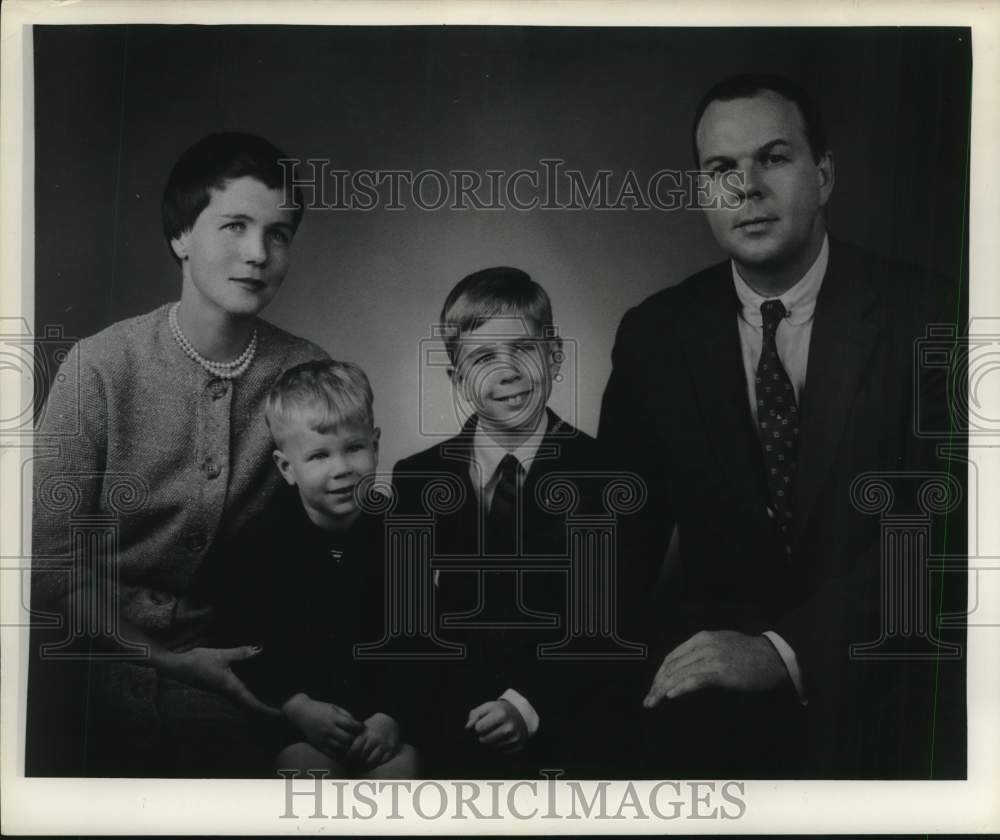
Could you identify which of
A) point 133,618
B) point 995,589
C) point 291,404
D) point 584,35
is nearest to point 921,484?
point 995,589

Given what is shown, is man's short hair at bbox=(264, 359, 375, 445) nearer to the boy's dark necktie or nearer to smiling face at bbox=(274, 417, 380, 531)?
smiling face at bbox=(274, 417, 380, 531)

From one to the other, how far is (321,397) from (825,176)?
125 cm

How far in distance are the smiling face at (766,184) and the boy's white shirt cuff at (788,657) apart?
78 centimetres

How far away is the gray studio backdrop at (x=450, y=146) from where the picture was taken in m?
2.09

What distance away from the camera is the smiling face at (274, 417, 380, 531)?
2066mm

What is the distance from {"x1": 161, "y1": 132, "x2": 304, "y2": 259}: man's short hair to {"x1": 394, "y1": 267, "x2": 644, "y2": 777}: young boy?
57cm

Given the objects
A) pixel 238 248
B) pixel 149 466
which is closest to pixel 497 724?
pixel 149 466

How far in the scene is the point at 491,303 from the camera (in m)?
2.09

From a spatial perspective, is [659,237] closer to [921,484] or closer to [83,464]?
[921,484]

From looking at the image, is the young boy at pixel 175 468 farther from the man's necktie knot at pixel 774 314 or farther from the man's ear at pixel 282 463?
the man's necktie knot at pixel 774 314

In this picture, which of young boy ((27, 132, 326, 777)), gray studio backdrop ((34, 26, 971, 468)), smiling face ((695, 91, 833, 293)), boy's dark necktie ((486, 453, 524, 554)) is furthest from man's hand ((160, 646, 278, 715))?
smiling face ((695, 91, 833, 293))

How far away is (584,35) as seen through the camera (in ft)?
6.91

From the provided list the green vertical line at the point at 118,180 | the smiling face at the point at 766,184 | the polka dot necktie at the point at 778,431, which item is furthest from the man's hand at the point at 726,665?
the green vertical line at the point at 118,180

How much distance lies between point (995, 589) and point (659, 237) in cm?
112
